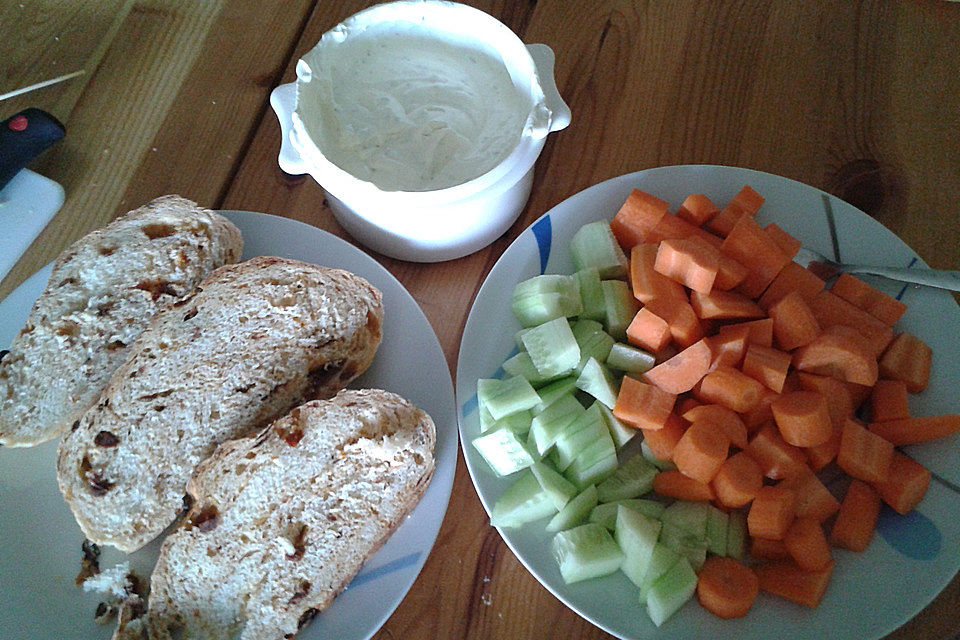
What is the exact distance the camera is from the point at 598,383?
1.14m

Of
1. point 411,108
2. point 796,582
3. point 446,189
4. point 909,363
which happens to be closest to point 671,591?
point 796,582

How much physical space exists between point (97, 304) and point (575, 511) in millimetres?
909

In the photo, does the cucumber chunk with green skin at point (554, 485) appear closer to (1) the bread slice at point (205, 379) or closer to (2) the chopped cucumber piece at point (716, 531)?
(2) the chopped cucumber piece at point (716, 531)

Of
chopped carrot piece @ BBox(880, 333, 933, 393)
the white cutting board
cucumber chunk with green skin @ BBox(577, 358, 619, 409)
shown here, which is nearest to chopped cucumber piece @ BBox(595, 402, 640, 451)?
cucumber chunk with green skin @ BBox(577, 358, 619, 409)

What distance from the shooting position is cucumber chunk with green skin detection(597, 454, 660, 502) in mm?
1109

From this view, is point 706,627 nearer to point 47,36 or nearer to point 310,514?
point 310,514

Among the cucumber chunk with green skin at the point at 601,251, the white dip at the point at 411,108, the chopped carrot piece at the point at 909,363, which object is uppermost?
the white dip at the point at 411,108

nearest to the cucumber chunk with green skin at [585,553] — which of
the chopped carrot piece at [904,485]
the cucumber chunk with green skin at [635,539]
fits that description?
the cucumber chunk with green skin at [635,539]

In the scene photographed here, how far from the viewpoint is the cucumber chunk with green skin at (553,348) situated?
1140 mm

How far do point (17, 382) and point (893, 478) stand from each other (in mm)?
1457

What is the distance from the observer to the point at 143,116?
1595 mm

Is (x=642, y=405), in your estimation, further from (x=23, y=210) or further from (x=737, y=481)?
(x=23, y=210)

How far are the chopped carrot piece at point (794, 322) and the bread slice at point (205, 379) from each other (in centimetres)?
70

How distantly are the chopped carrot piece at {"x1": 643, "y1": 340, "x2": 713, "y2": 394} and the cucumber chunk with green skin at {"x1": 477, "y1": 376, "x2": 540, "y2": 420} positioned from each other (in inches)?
8.2
